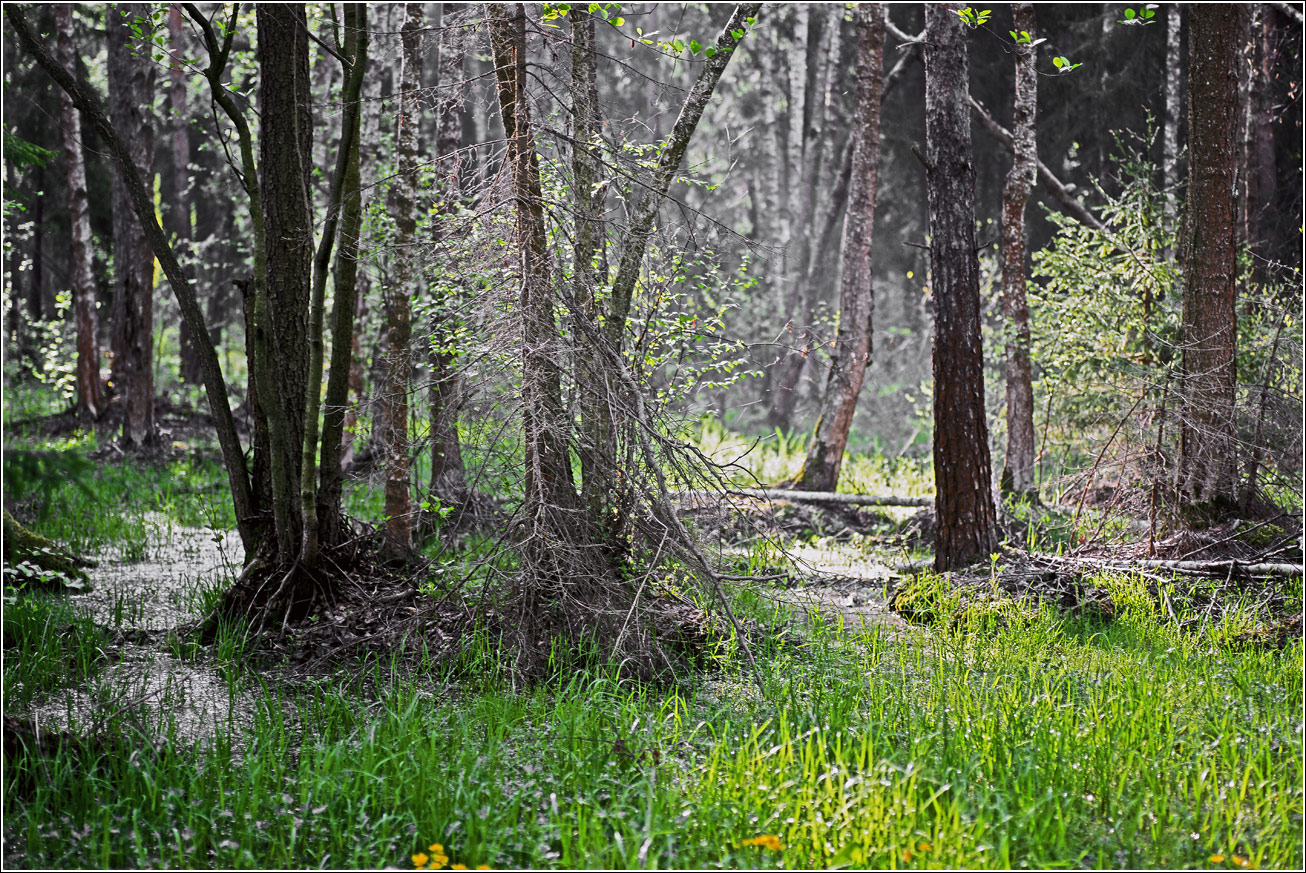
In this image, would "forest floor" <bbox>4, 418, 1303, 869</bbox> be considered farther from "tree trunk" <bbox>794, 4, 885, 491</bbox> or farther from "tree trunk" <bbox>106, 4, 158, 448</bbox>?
"tree trunk" <bbox>106, 4, 158, 448</bbox>

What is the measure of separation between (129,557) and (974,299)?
259 inches

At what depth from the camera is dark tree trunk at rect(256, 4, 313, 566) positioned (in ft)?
17.9

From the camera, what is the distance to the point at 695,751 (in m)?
3.99

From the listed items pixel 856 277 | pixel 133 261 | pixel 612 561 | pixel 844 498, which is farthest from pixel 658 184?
pixel 133 261

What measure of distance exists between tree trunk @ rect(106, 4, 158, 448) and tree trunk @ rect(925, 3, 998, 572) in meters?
9.63

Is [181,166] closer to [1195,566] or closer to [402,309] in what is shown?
[402,309]

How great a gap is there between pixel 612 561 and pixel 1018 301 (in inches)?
267

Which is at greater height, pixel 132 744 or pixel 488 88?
pixel 488 88

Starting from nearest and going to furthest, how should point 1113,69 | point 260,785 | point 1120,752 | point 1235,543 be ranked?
point 260,785
point 1120,752
point 1235,543
point 1113,69

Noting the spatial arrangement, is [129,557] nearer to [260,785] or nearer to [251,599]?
[251,599]

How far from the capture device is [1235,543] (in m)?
6.84

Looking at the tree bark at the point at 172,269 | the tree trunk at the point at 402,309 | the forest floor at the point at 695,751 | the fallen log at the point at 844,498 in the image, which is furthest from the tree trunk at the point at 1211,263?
the tree bark at the point at 172,269

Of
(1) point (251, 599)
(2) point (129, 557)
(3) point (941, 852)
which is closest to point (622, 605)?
(1) point (251, 599)

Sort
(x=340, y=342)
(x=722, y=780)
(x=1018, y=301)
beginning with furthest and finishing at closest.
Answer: (x=1018, y=301) → (x=340, y=342) → (x=722, y=780)
